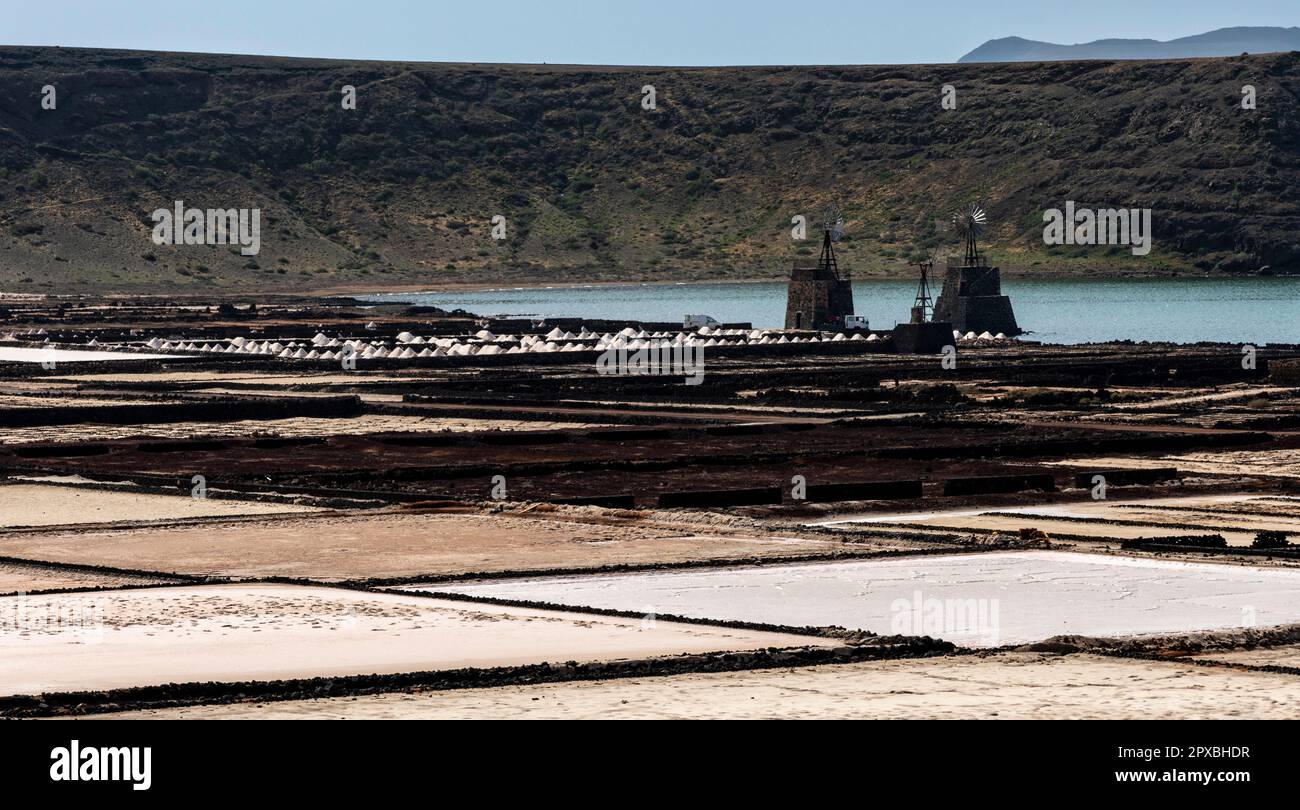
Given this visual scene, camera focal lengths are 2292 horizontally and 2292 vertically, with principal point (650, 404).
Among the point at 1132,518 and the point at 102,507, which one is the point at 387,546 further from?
the point at 1132,518

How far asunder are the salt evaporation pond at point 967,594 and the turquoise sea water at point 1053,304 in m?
78.0

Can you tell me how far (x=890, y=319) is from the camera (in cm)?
12725

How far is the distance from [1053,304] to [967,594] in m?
128

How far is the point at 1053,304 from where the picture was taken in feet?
483

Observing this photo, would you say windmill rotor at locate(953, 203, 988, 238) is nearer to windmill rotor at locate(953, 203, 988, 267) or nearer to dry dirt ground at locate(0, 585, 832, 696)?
windmill rotor at locate(953, 203, 988, 267)

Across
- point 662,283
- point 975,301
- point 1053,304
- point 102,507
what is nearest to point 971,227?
point 975,301

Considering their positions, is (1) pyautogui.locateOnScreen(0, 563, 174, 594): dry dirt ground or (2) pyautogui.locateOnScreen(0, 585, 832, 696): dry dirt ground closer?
(2) pyautogui.locateOnScreen(0, 585, 832, 696): dry dirt ground

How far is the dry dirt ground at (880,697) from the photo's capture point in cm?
1476

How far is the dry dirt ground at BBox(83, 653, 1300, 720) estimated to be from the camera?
581 inches

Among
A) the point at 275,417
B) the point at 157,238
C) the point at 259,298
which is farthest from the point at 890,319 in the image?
the point at 275,417

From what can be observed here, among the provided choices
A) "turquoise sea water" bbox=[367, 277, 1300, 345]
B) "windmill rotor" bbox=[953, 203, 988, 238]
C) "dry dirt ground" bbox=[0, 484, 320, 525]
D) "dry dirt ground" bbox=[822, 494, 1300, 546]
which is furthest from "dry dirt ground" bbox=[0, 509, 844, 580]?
"turquoise sea water" bbox=[367, 277, 1300, 345]

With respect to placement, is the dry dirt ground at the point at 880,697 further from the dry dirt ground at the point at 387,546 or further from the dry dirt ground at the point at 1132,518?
the dry dirt ground at the point at 1132,518

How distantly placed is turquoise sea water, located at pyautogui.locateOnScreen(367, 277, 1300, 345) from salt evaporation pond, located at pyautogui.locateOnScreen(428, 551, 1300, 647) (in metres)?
78.0

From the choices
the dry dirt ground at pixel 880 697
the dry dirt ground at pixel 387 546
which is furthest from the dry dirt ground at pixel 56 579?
the dry dirt ground at pixel 880 697
